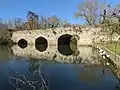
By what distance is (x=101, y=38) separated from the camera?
105 feet

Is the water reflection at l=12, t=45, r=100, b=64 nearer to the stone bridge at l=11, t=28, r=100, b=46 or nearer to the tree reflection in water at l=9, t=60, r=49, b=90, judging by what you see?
the tree reflection in water at l=9, t=60, r=49, b=90

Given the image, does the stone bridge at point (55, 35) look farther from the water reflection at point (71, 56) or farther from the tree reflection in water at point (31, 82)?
the tree reflection in water at point (31, 82)

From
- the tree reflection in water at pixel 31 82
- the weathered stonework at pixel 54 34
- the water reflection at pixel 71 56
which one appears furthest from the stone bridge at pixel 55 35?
the tree reflection in water at pixel 31 82

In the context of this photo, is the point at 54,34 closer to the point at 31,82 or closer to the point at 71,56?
the point at 71,56

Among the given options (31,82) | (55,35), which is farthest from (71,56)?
(31,82)

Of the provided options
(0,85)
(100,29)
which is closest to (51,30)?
(100,29)

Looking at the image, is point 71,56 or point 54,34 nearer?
point 71,56

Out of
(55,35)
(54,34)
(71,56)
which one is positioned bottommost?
(71,56)

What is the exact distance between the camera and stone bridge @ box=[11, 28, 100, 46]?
109 ft

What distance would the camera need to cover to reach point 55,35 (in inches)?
1405

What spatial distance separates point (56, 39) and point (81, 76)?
23304 millimetres

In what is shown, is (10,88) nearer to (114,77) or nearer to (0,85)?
(0,85)

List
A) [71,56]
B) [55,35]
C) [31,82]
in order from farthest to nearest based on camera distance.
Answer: [55,35] → [71,56] → [31,82]

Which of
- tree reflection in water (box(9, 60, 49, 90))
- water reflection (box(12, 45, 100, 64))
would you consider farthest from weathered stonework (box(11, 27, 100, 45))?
tree reflection in water (box(9, 60, 49, 90))
